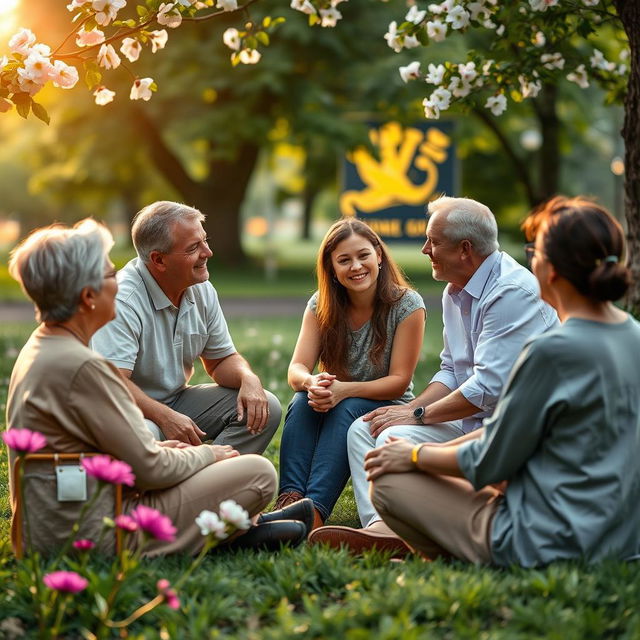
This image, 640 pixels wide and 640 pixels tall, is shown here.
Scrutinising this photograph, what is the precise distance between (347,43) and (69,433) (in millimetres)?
20522

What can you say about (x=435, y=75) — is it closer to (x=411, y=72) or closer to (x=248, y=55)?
(x=411, y=72)

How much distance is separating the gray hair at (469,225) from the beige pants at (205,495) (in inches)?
55.8

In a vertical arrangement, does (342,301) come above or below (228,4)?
below

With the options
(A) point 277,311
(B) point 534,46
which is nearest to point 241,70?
(A) point 277,311

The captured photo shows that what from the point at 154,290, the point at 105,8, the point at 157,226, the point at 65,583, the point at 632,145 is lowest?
the point at 65,583

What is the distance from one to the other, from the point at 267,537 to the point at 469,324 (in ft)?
4.79

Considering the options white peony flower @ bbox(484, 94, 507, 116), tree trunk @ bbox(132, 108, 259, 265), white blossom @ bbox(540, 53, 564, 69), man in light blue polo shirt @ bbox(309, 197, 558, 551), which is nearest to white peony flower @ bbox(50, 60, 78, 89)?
man in light blue polo shirt @ bbox(309, 197, 558, 551)

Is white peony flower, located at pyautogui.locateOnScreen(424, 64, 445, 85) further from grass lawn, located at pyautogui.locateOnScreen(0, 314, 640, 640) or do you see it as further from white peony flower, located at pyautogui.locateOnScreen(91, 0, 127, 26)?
grass lawn, located at pyautogui.locateOnScreen(0, 314, 640, 640)

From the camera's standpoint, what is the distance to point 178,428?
4781 millimetres

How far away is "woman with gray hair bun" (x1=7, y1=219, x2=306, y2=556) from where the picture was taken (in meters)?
3.44

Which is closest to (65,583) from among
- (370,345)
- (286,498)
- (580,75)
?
(286,498)

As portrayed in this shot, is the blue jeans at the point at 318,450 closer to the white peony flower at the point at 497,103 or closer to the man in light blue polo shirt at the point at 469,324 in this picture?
the man in light blue polo shirt at the point at 469,324

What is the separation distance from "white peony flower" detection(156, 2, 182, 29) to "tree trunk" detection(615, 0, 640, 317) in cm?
296

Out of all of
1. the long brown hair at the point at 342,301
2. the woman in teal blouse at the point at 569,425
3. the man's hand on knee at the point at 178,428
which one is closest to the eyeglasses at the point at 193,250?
the long brown hair at the point at 342,301
